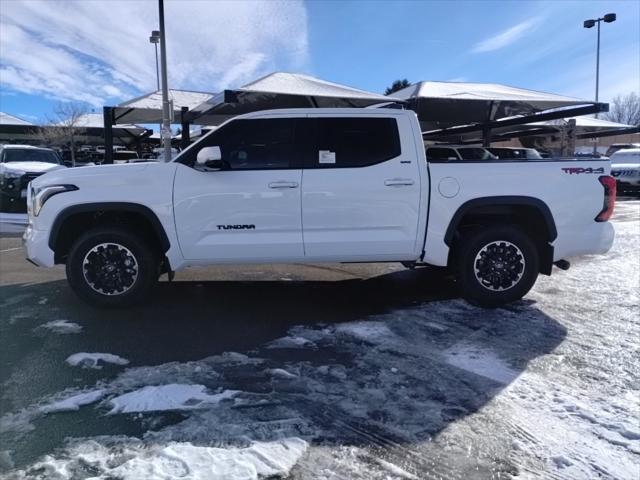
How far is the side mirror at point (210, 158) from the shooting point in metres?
4.84

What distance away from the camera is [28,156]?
1558 centimetres

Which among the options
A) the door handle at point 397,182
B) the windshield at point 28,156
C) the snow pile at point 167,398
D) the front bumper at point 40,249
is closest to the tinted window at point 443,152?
the door handle at point 397,182

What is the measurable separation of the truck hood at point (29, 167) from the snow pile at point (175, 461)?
12.9 metres

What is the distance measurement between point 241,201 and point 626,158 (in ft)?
71.9

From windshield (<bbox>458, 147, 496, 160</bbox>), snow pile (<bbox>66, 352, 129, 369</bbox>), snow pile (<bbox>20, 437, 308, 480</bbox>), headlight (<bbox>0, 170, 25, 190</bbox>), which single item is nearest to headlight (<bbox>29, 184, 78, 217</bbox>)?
snow pile (<bbox>66, 352, 129, 369</bbox>)

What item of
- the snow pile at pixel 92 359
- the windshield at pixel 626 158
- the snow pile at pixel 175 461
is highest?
the windshield at pixel 626 158

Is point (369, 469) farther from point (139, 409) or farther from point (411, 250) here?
point (411, 250)

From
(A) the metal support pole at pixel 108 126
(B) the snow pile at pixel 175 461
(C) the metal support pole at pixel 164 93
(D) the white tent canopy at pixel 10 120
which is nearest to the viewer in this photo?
(B) the snow pile at pixel 175 461

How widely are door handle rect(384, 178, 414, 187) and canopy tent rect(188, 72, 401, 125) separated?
4197 millimetres

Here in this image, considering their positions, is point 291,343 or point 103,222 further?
point 103,222

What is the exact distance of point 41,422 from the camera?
121 inches

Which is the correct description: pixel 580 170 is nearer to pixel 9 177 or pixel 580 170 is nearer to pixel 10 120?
pixel 9 177

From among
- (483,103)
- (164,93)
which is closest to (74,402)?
(483,103)

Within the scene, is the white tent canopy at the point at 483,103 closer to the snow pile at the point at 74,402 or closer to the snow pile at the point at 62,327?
the snow pile at the point at 62,327
